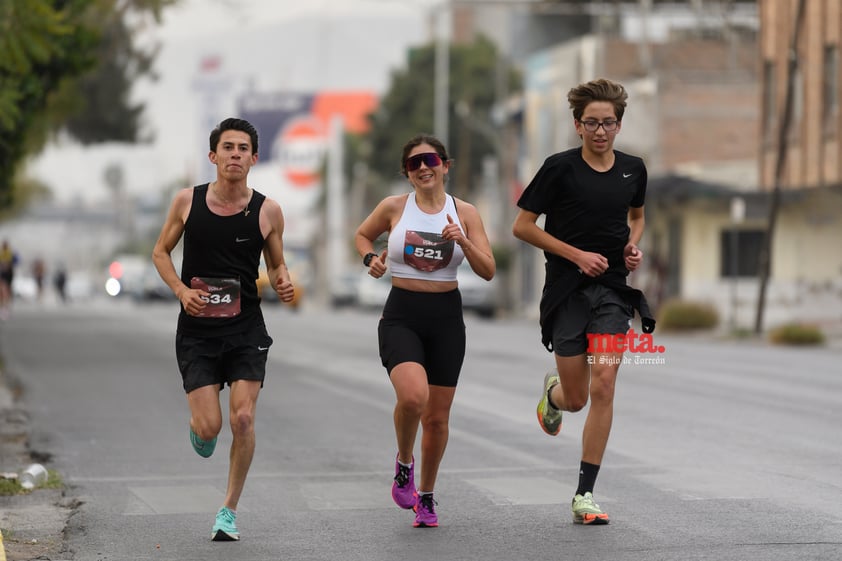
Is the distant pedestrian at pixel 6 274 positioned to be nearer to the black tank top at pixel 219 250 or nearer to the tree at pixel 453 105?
the black tank top at pixel 219 250

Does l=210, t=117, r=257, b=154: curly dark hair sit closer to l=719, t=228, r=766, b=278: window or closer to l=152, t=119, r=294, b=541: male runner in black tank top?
l=152, t=119, r=294, b=541: male runner in black tank top

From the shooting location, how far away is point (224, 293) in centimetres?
840

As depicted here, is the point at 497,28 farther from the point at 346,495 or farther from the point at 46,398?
the point at 346,495

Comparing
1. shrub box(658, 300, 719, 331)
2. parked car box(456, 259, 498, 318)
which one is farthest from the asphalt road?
parked car box(456, 259, 498, 318)

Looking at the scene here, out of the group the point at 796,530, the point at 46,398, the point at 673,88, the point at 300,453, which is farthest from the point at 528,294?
the point at 796,530

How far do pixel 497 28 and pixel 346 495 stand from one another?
9068 centimetres

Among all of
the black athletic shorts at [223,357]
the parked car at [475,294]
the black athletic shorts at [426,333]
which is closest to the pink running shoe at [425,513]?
the black athletic shorts at [426,333]

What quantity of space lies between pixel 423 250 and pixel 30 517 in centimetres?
269

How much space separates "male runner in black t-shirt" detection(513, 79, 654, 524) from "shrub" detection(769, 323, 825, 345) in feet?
75.5

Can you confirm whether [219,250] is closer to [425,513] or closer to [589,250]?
[425,513]

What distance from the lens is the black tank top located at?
8.39m

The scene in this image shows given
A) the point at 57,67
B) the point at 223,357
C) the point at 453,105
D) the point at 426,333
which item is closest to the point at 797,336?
the point at 57,67

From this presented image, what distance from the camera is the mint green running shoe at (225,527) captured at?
8.36 metres

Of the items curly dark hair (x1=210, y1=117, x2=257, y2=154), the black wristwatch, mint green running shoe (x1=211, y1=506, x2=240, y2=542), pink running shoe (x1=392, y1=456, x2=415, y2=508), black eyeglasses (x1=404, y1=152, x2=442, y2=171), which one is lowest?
mint green running shoe (x1=211, y1=506, x2=240, y2=542)
